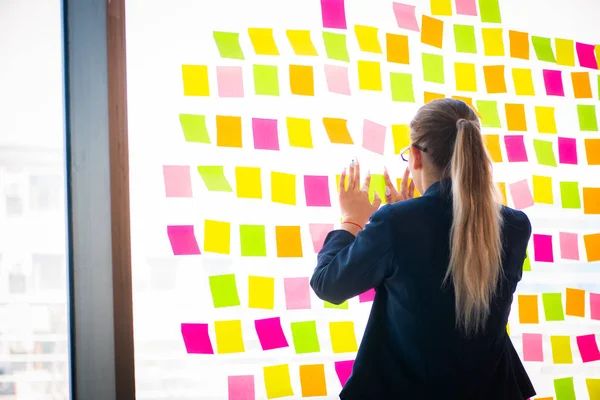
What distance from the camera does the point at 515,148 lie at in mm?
1692

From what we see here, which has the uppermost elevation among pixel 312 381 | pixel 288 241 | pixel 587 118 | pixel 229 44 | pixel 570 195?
pixel 229 44

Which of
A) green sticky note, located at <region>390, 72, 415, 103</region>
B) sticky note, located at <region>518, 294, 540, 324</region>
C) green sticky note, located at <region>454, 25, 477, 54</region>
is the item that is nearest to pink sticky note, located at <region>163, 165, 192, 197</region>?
green sticky note, located at <region>390, 72, 415, 103</region>

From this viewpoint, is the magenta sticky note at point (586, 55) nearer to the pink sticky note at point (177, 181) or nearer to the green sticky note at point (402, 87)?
the green sticky note at point (402, 87)

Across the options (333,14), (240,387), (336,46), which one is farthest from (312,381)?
(333,14)

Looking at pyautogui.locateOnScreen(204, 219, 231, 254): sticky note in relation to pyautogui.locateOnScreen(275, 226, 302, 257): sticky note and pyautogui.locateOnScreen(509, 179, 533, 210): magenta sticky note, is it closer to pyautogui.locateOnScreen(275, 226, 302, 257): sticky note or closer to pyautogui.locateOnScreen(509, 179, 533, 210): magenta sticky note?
pyautogui.locateOnScreen(275, 226, 302, 257): sticky note

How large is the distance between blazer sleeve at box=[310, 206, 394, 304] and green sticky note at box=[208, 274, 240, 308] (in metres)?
0.40

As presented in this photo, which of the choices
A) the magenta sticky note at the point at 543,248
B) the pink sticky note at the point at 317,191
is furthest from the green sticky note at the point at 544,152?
the pink sticky note at the point at 317,191

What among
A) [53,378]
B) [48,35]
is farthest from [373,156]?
[53,378]

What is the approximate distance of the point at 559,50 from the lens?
5.75ft

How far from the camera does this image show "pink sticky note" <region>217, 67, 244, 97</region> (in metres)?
1.49

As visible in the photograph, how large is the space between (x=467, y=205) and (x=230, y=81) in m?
0.81

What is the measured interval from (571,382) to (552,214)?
595 mm

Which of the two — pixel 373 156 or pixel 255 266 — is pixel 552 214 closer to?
pixel 373 156

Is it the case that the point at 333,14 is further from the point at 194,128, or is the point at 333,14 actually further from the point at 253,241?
the point at 253,241
